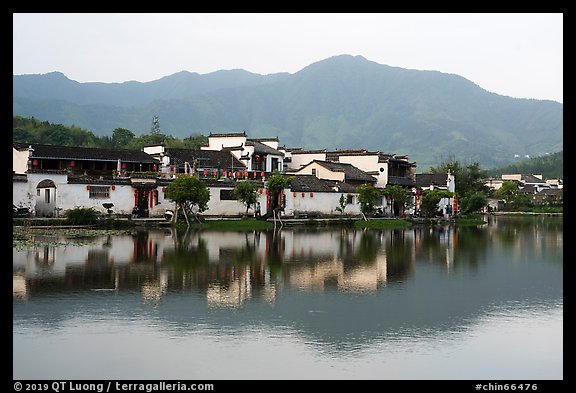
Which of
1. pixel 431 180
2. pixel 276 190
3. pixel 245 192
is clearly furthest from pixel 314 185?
pixel 431 180

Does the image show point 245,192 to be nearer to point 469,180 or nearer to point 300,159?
point 300,159

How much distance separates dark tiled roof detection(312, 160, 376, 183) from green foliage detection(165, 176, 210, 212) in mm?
17395

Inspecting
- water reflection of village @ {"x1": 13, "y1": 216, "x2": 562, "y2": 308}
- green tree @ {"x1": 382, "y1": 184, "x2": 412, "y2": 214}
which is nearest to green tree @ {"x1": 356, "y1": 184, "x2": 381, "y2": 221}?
green tree @ {"x1": 382, "y1": 184, "x2": 412, "y2": 214}

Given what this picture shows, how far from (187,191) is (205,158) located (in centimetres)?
1227

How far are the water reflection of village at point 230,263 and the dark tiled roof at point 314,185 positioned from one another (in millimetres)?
13140

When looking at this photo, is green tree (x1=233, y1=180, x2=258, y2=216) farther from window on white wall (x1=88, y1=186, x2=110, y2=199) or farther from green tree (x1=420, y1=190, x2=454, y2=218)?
green tree (x1=420, y1=190, x2=454, y2=218)

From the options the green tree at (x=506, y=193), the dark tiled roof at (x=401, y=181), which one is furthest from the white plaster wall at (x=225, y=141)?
the green tree at (x=506, y=193)

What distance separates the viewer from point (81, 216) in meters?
34.5

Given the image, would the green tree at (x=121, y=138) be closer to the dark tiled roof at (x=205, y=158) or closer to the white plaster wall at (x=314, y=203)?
the dark tiled roof at (x=205, y=158)

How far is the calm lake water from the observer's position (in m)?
10.5

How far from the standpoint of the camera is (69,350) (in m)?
10.9

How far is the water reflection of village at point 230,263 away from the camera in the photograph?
16.8m
